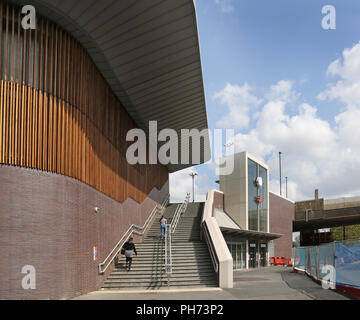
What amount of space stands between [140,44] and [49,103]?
4042mm

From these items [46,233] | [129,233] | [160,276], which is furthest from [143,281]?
[46,233]

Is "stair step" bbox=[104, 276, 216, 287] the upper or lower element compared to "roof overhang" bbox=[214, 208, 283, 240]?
lower

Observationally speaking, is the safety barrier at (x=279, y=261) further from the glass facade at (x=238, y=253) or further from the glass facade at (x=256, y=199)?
the glass facade at (x=238, y=253)

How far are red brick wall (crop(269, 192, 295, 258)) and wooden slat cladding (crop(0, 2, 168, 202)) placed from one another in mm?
28380

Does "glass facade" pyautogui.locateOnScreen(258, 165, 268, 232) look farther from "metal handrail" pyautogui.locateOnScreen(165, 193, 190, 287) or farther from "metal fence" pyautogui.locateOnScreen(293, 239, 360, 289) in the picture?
"metal fence" pyautogui.locateOnScreen(293, 239, 360, 289)

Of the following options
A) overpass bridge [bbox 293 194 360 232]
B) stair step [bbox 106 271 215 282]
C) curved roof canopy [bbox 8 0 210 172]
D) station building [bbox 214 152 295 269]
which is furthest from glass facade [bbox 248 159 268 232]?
stair step [bbox 106 271 215 282]

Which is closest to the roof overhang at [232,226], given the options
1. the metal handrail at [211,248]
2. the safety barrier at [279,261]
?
the safety barrier at [279,261]

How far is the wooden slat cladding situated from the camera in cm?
1139

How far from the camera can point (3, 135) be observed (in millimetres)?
11000

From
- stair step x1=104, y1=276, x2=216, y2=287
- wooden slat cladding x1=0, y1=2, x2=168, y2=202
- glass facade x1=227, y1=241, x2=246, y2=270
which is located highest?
wooden slat cladding x1=0, y1=2, x2=168, y2=202

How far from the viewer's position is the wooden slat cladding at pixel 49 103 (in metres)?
11.4

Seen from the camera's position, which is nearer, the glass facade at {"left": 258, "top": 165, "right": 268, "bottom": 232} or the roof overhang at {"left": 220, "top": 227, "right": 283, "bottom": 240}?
the roof overhang at {"left": 220, "top": 227, "right": 283, "bottom": 240}

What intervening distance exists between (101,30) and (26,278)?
7.67m
